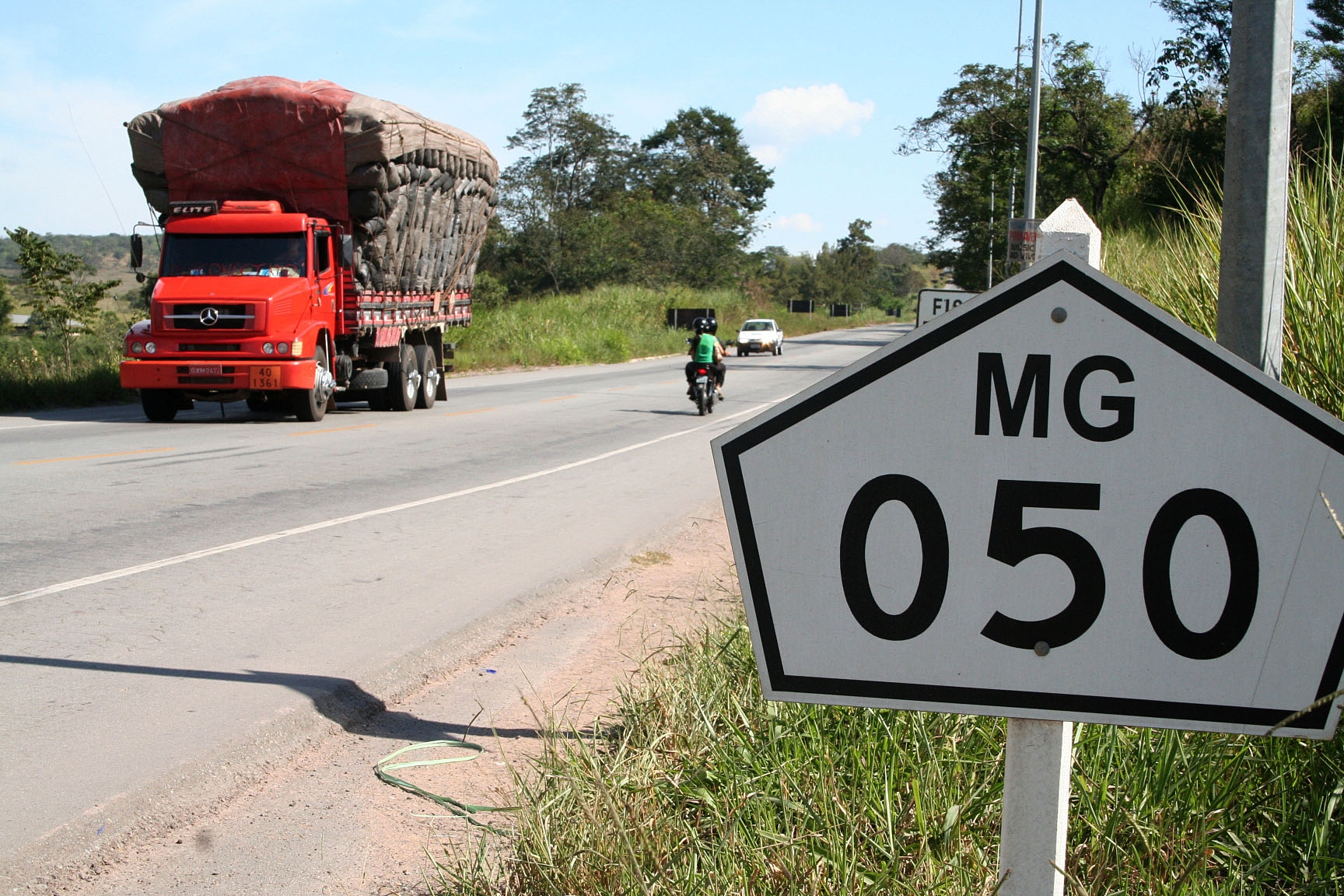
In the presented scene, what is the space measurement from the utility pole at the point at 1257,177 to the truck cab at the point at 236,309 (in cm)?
1413

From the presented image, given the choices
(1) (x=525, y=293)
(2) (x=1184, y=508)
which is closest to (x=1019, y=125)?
(2) (x=1184, y=508)

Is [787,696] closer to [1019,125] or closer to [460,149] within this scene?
[460,149]

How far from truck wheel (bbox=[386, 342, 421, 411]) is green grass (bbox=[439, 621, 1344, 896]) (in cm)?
1559

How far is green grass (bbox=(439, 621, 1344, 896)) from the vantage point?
266cm

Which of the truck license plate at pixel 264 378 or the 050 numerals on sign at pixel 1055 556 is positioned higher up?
the 050 numerals on sign at pixel 1055 556

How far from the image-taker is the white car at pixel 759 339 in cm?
4606

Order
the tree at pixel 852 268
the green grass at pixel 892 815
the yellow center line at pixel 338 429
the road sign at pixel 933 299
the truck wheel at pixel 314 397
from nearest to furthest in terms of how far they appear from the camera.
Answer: the green grass at pixel 892 815
the road sign at pixel 933 299
the yellow center line at pixel 338 429
the truck wheel at pixel 314 397
the tree at pixel 852 268

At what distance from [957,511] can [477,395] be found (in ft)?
71.0

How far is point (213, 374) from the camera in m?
15.3

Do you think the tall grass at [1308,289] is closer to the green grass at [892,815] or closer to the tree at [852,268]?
the green grass at [892,815]

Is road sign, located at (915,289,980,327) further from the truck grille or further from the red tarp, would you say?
the red tarp

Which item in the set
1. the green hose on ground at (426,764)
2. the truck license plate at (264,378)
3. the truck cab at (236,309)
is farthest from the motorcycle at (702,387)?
the green hose on ground at (426,764)

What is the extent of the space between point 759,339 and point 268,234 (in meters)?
31.8

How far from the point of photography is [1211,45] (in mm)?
22031
